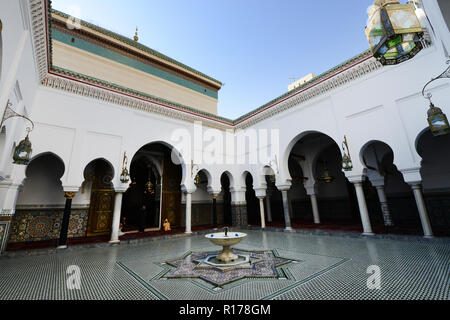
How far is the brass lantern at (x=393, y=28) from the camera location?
1.81m

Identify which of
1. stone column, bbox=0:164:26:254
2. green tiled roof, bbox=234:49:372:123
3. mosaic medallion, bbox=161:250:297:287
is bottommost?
mosaic medallion, bbox=161:250:297:287

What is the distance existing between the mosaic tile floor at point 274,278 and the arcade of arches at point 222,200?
5.02 feet

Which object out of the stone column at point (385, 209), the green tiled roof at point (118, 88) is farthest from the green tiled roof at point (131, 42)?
the stone column at point (385, 209)

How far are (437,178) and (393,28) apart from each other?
621cm

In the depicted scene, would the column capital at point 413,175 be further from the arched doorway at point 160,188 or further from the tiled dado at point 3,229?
the tiled dado at point 3,229

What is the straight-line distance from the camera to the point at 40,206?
A: 5.45m

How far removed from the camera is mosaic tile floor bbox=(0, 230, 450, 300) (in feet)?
6.51

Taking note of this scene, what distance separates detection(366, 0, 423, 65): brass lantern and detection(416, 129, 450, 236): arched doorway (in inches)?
190

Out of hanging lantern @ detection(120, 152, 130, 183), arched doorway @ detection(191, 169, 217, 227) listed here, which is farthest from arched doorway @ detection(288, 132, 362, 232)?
hanging lantern @ detection(120, 152, 130, 183)

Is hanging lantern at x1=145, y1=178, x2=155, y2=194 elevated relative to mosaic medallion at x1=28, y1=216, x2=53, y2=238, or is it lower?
elevated

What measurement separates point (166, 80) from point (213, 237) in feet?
23.7

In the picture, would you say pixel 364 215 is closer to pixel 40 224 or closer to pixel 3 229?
pixel 3 229

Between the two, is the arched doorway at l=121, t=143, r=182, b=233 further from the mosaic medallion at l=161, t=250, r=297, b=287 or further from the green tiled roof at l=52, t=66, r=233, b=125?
the mosaic medallion at l=161, t=250, r=297, b=287

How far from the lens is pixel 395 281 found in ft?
7.04
